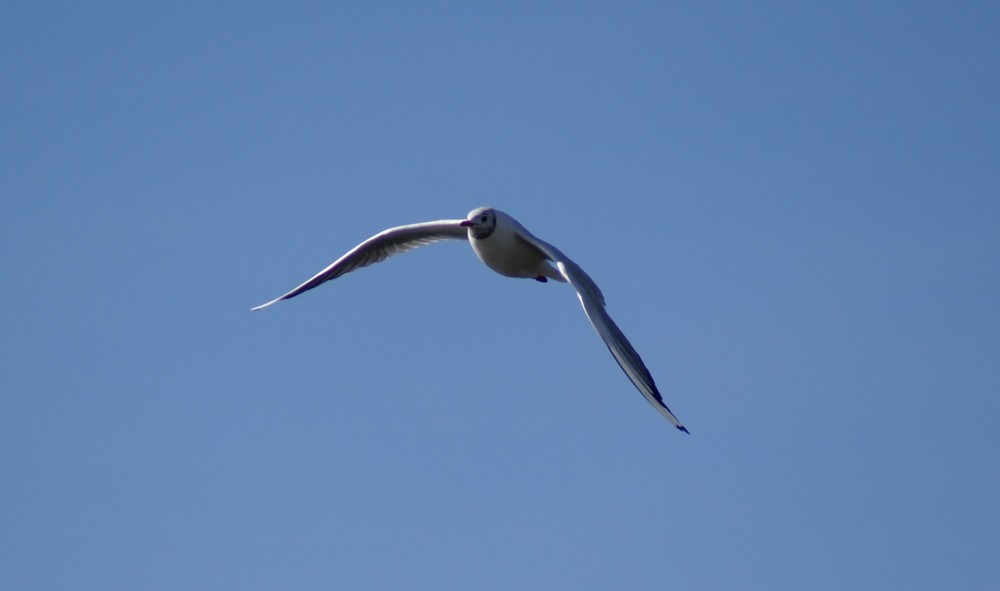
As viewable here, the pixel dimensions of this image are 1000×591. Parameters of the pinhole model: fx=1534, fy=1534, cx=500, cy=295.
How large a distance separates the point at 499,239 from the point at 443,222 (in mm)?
1581

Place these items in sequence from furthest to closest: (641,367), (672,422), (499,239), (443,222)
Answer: (443,222), (499,239), (641,367), (672,422)

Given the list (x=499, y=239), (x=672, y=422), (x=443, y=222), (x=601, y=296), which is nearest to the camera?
(x=672, y=422)

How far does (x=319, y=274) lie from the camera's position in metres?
13.1

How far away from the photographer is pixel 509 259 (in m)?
11.2

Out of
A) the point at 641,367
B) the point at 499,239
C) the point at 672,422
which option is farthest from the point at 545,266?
the point at 672,422

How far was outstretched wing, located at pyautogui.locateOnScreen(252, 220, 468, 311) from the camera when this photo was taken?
501 inches

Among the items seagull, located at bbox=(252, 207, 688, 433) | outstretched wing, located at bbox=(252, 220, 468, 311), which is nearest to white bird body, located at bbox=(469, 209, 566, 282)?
seagull, located at bbox=(252, 207, 688, 433)

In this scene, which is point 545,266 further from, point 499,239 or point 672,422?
point 672,422

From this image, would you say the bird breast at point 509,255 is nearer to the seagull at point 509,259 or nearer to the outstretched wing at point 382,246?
the seagull at point 509,259

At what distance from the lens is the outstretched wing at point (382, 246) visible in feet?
41.7

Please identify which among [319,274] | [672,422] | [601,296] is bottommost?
[672,422]

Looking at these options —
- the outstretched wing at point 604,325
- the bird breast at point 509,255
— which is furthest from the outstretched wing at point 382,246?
the outstretched wing at point 604,325

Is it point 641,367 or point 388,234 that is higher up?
point 388,234

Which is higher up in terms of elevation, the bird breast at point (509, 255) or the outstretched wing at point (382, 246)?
the outstretched wing at point (382, 246)
